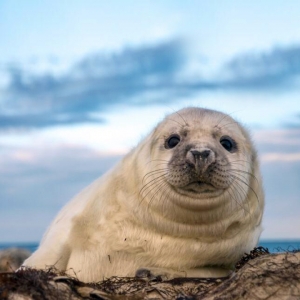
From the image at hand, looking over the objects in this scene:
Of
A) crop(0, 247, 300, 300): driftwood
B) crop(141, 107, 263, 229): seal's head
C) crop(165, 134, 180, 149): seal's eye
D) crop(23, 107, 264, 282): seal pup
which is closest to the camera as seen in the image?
crop(0, 247, 300, 300): driftwood

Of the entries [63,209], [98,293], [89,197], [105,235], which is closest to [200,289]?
A: [98,293]

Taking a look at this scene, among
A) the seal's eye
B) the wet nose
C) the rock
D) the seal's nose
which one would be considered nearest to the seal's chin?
the seal's nose

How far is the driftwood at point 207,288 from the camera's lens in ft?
26.4

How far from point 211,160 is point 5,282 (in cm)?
320

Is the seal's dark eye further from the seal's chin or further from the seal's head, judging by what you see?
the seal's chin

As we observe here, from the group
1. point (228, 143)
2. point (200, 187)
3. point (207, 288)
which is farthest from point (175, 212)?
point (207, 288)

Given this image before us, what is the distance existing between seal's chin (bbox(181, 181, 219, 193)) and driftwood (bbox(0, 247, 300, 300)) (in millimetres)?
1575

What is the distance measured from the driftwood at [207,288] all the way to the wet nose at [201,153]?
1.71m

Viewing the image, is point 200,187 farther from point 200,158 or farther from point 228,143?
point 228,143

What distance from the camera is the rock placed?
14594 mm

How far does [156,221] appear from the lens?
10.6 m

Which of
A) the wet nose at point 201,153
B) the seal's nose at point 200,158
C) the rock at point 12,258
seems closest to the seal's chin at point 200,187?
the seal's nose at point 200,158

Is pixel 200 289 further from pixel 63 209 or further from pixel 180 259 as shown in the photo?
pixel 63 209

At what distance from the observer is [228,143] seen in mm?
10867
